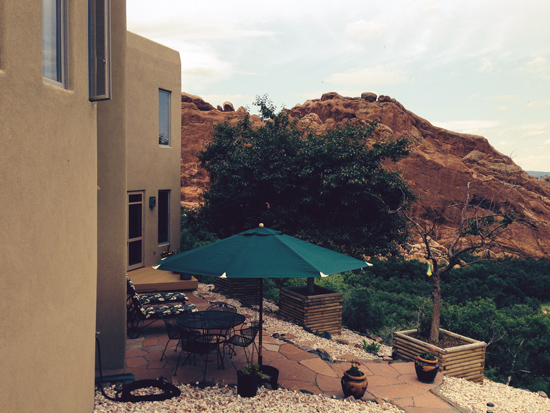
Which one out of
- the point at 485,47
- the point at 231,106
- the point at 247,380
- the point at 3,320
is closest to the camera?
the point at 3,320

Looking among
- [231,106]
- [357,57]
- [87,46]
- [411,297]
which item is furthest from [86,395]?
[357,57]

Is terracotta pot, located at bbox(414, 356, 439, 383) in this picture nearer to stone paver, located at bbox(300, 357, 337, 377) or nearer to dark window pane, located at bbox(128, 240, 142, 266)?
stone paver, located at bbox(300, 357, 337, 377)

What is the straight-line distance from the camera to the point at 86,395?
4504 mm

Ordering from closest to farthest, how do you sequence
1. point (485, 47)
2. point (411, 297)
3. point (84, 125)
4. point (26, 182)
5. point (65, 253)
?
point (26, 182)
point (65, 253)
point (84, 125)
point (411, 297)
point (485, 47)

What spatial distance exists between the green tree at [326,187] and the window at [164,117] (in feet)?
8.33

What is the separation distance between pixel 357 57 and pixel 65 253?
45541 millimetres

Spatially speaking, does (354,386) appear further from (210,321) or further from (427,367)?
(210,321)

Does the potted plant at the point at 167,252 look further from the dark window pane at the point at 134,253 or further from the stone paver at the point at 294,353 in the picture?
the stone paver at the point at 294,353

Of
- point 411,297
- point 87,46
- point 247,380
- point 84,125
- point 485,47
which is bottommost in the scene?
point 411,297

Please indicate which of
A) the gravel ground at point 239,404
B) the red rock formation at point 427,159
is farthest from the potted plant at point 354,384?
the red rock formation at point 427,159

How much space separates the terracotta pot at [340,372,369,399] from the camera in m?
5.64

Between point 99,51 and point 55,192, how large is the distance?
6.08ft

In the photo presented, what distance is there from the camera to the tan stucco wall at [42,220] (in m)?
3.05

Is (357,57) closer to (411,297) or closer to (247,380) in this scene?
(411,297)
